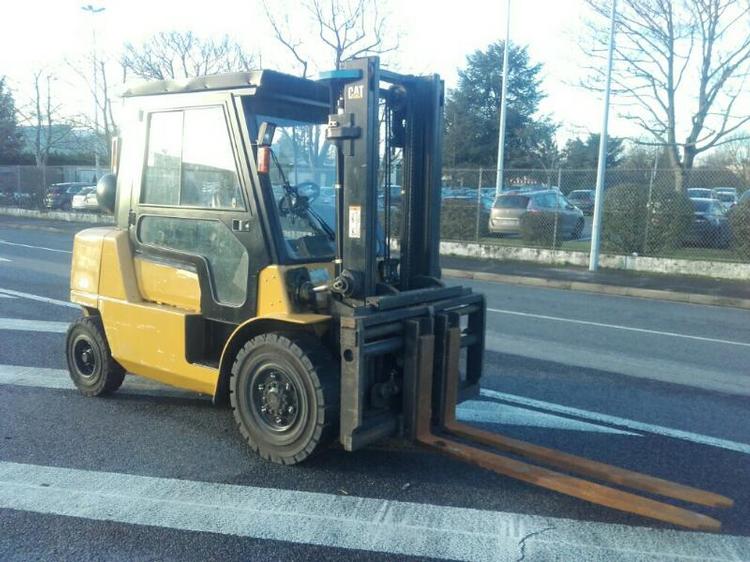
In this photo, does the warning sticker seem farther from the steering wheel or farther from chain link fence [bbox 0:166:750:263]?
chain link fence [bbox 0:166:750:263]

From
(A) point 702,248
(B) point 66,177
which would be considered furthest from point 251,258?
(B) point 66,177

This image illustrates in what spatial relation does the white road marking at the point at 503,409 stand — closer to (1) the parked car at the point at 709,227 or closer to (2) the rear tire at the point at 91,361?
(2) the rear tire at the point at 91,361

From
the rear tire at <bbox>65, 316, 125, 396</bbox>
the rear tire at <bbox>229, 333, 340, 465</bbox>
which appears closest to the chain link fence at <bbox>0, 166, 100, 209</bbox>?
the rear tire at <bbox>65, 316, 125, 396</bbox>

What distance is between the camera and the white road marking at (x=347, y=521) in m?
3.75

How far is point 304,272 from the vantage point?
16.0ft

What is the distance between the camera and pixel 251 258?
497 centimetres

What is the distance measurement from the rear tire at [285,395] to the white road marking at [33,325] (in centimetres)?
496

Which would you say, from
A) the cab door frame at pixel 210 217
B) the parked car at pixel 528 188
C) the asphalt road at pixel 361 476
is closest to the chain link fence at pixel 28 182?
the parked car at pixel 528 188

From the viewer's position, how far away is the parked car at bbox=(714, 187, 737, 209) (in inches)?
699

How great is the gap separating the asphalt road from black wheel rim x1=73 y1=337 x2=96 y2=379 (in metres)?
0.24

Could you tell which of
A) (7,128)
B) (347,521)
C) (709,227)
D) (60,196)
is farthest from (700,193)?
(7,128)

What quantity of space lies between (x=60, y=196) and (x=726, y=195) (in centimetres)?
2912

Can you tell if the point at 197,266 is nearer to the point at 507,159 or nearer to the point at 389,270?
the point at 389,270

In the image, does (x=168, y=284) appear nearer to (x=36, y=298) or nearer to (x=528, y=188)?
(x=36, y=298)
